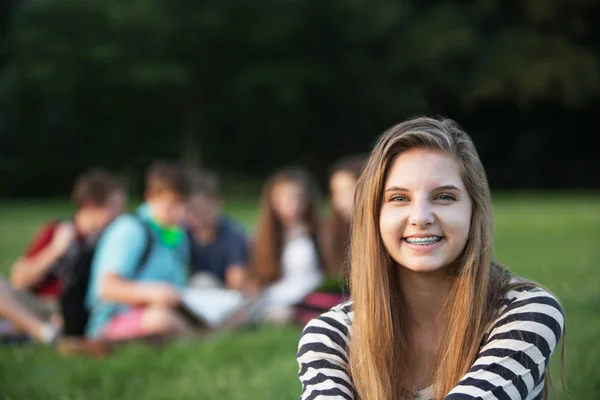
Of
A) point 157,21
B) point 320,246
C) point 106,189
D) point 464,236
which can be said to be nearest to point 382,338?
point 464,236

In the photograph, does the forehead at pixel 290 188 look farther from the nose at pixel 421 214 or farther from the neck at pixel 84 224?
the nose at pixel 421 214

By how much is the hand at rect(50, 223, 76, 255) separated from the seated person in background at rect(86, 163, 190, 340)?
0.33 meters

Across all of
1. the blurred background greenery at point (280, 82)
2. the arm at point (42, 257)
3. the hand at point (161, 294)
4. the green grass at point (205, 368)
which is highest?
the blurred background greenery at point (280, 82)

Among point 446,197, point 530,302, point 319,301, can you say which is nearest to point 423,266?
point 446,197

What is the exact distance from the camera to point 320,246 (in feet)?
22.7

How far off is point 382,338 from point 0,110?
110ft

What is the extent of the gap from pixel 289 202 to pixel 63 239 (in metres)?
1.86

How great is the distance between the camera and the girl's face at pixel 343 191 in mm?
6445

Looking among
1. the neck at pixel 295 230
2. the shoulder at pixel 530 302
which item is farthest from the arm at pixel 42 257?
the shoulder at pixel 530 302

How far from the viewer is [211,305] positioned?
6.02 metres

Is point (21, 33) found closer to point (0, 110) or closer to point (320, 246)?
point (0, 110)

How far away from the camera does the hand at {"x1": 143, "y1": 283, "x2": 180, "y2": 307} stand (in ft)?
18.1

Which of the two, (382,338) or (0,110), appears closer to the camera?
(382,338)

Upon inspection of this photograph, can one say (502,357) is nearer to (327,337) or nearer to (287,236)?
(327,337)
